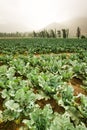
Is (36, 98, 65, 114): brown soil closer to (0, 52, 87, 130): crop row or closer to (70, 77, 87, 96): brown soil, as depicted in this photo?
(0, 52, 87, 130): crop row

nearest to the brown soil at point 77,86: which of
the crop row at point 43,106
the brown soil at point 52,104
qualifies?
the crop row at point 43,106

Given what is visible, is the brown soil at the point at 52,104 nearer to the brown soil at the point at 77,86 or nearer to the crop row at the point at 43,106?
the crop row at the point at 43,106

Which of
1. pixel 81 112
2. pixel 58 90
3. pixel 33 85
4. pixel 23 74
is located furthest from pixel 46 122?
pixel 23 74

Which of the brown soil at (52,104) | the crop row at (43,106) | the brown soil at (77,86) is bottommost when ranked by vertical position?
the brown soil at (77,86)

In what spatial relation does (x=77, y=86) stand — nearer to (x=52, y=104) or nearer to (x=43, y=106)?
(x=52, y=104)

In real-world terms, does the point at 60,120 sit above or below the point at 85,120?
above

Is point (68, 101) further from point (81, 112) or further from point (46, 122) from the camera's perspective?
point (46, 122)

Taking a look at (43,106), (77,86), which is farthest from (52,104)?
(77,86)

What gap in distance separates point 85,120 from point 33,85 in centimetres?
173

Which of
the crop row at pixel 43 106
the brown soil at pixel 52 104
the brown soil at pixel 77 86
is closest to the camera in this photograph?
the crop row at pixel 43 106

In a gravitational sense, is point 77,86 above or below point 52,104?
below

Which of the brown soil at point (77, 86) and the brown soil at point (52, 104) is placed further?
the brown soil at point (77, 86)

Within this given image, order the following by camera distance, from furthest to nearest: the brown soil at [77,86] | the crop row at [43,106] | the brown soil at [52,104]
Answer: the brown soil at [77,86], the brown soil at [52,104], the crop row at [43,106]

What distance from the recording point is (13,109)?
3.34 metres
